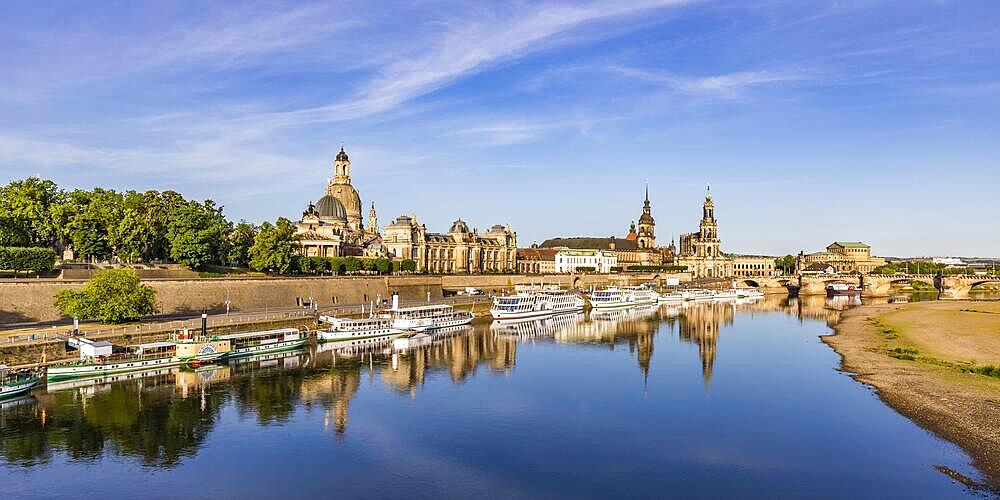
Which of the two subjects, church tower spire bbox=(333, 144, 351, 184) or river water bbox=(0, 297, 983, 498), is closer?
river water bbox=(0, 297, 983, 498)

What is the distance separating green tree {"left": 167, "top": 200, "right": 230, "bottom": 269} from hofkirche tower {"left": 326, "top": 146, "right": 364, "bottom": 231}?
6908cm

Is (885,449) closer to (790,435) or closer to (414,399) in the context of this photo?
(790,435)

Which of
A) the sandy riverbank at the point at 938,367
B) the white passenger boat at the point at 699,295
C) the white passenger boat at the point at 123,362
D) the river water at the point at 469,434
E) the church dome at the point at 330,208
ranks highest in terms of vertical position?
the church dome at the point at 330,208

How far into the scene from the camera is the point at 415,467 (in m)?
27.1

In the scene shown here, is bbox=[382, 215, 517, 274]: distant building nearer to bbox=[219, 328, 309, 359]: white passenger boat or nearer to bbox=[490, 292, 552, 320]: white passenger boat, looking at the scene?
bbox=[490, 292, 552, 320]: white passenger boat

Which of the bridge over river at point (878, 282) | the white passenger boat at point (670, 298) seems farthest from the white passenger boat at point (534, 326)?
the bridge over river at point (878, 282)

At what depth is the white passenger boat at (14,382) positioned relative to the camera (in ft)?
115

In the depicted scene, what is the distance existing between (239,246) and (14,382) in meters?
46.1

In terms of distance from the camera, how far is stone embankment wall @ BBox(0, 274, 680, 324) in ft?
172

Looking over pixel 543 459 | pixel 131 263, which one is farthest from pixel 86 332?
pixel 543 459

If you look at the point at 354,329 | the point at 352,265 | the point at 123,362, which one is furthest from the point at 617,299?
the point at 123,362

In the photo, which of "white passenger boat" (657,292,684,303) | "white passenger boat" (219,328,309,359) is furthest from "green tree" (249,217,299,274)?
"white passenger boat" (657,292,684,303)

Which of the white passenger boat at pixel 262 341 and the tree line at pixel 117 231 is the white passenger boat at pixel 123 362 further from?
the tree line at pixel 117 231

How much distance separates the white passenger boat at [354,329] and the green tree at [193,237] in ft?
52.8
